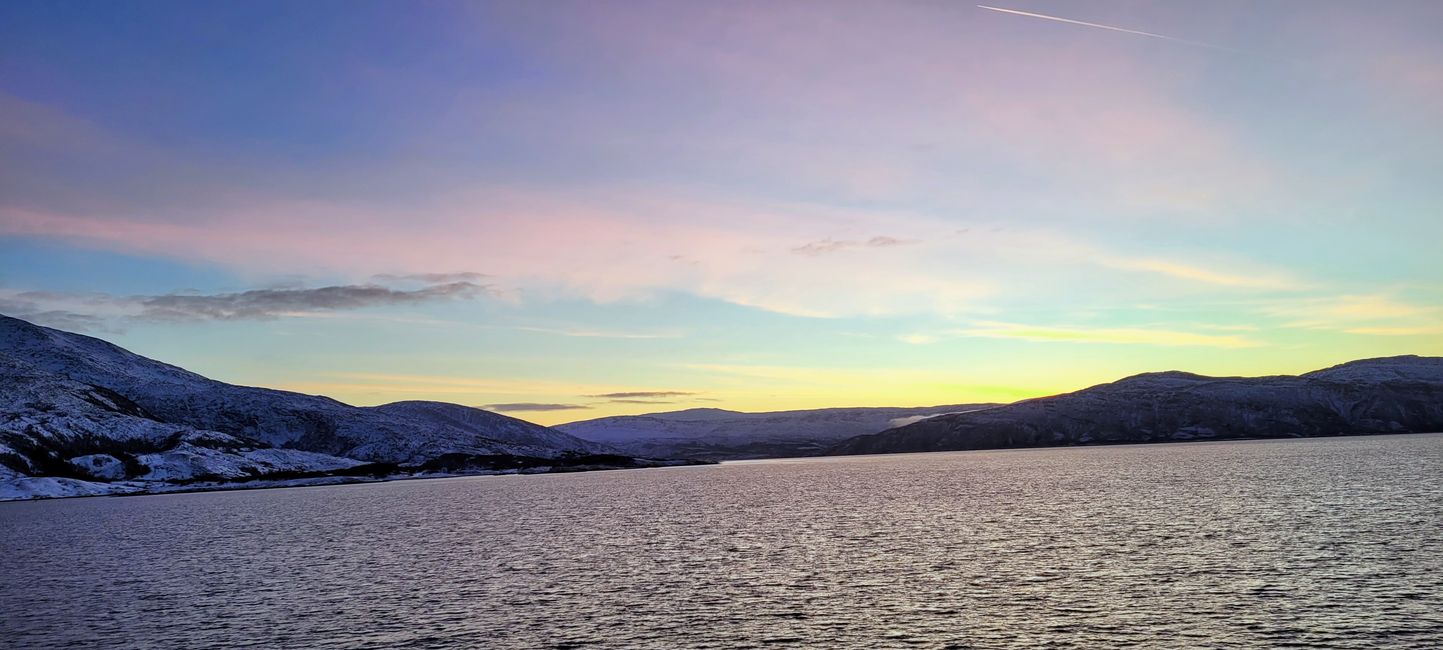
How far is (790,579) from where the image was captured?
69.1 metres

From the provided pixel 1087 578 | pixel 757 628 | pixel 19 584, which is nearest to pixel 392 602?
pixel 757 628

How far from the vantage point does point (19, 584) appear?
79500 millimetres

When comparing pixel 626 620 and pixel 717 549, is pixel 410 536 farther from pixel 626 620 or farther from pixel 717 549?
pixel 626 620

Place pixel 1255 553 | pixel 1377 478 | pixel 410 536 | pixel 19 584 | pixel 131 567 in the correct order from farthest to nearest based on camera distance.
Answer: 1. pixel 1377 478
2. pixel 410 536
3. pixel 131 567
4. pixel 19 584
5. pixel 1255 553

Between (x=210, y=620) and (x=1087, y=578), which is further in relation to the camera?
(x=1087, y=578)

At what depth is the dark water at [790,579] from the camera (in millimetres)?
50062

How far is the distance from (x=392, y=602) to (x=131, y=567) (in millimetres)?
44181

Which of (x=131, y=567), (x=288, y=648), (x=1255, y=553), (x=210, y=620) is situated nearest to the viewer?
(x=288, y=648)

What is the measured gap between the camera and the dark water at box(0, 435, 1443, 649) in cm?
5006

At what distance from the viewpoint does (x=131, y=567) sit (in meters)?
90.3

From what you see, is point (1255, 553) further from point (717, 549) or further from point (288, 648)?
point (288, 648)

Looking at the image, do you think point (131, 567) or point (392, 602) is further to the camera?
point (131, 567)

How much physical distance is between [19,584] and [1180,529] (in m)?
108

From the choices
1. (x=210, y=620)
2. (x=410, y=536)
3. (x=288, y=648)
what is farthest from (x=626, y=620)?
(x=410, y=536)
